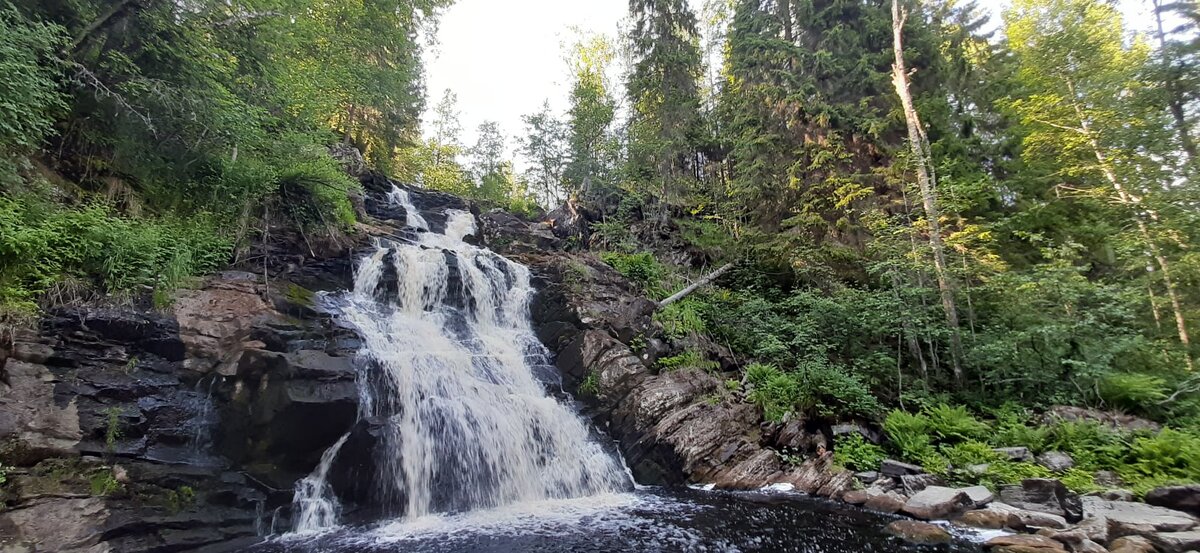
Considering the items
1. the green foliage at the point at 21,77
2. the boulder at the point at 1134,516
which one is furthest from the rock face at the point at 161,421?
the boulder at the point at 1134,516

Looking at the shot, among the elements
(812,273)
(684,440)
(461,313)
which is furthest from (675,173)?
(684,440)

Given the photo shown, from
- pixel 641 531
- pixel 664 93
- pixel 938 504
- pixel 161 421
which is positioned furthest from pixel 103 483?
pixel 664 93

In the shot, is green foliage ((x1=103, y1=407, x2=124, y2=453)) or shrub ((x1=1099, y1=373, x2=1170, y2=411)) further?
shrub ((x1=1099, y1=373, x2=1170, y2=411))

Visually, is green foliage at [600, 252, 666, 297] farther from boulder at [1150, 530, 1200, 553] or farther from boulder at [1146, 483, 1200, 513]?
boulder at [1150, 530, 1200, 553]

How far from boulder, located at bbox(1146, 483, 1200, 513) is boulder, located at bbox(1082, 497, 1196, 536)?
6.8 inches

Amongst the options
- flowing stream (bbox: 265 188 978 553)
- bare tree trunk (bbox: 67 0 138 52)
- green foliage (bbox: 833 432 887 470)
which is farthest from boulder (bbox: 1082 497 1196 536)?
bare tree trunk (bbox: 67 0 138 52)

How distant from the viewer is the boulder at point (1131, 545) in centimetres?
504

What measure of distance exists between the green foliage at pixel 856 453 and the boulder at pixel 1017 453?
180 cm

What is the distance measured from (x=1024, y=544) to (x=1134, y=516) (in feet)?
5.53

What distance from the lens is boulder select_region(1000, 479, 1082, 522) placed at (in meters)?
6.38

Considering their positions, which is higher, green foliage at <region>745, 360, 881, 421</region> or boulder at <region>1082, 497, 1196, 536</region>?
green foliage at <region>745, 360, 881, 421</region>

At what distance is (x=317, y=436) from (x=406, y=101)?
20524 millimetres

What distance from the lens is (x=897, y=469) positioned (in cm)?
835

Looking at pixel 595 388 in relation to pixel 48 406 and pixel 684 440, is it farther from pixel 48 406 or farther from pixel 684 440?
pixel 48 406
